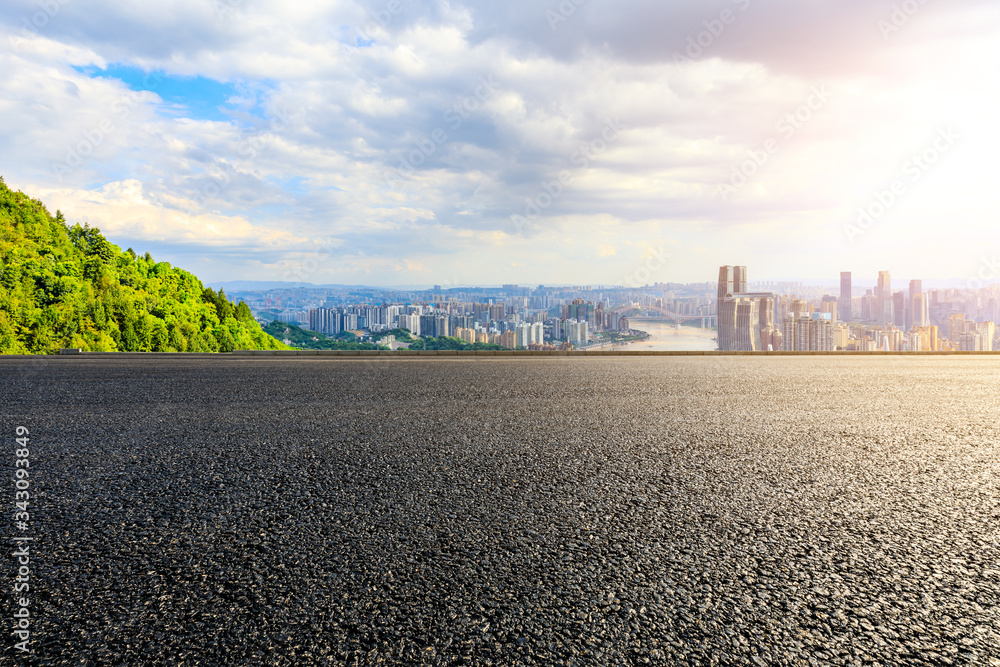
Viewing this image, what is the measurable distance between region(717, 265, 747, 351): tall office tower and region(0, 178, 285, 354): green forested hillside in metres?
21.5

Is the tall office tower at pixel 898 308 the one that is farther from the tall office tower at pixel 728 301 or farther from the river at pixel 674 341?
the river at pixel 674 341

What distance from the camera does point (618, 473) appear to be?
3.98m

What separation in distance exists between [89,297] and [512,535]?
25.7m

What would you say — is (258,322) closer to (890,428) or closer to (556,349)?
(556,349)

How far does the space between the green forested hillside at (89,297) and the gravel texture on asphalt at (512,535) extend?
17163 millimetres

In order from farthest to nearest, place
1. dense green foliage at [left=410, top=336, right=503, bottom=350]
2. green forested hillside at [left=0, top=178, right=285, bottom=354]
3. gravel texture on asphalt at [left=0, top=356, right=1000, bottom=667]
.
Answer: dense green foliage at [left=410, top=336, right=503, bottom=350] → green forested hillside at [left=0, top=178, right=285, bottom=354] → gravel texture on asphalt at [left=0, top=356, right=1000, bottom=667]

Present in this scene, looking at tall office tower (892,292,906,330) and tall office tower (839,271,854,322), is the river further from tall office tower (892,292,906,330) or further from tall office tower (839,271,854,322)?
tall office tower (839,271,854,322)

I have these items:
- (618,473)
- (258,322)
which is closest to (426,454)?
(618,473)

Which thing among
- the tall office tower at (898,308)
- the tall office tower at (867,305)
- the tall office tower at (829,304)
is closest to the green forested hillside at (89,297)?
the tall office tower at (829,304)

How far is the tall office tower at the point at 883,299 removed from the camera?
22.8 m

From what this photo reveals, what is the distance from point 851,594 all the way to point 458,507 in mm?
2029

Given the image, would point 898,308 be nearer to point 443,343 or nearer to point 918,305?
point 918,305

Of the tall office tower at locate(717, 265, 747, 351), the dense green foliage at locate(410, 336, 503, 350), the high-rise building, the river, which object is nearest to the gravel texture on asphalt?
the river

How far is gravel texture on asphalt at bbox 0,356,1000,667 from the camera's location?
198cm
